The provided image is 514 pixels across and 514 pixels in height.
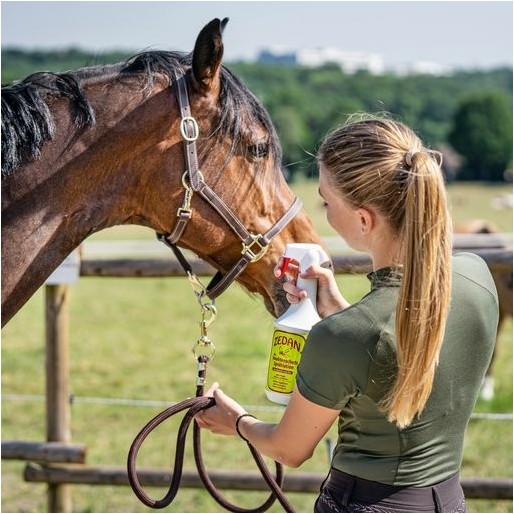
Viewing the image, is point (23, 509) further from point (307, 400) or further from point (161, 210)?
point (307, 400)

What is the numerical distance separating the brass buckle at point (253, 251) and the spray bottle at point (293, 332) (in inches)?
19.9

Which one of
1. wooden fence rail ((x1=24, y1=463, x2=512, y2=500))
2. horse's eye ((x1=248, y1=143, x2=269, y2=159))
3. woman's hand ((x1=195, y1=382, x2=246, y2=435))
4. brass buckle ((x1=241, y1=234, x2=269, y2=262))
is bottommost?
wooden fence rail ((x1=24, y1=463, x2=512, y2=500))

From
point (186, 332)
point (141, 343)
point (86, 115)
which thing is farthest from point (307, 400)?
point (186, 332)

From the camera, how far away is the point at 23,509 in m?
4.70

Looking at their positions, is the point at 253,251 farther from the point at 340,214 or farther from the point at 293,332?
the point at 340,214

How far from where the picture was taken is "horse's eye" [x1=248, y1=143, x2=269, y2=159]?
2.47 meters

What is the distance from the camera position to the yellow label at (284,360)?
6.39ft

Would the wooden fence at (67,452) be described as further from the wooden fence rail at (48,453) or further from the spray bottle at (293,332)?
the spray bottle at (293,332)

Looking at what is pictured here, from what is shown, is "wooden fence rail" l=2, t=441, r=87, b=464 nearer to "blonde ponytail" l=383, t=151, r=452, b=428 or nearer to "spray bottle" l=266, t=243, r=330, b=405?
"spray bottle" l=266, t=243, r=330, b=405

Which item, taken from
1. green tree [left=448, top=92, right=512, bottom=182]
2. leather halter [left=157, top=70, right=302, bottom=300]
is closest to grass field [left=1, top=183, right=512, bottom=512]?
leather halter [left=157, top=70, right=302, bottom=300]

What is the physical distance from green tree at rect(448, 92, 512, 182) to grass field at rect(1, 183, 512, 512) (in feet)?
205

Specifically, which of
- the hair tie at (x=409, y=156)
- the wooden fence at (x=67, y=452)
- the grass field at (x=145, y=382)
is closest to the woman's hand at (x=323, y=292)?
the hair tie at (x=409, y=156)

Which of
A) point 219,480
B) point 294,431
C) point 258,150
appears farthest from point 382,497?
point 219,480

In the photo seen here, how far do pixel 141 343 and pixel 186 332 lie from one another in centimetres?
97
